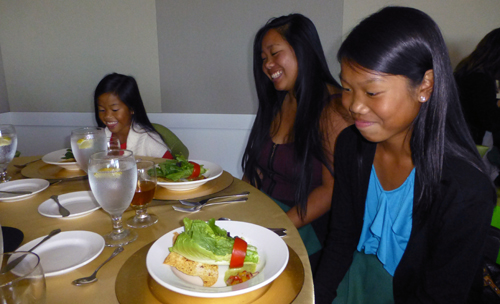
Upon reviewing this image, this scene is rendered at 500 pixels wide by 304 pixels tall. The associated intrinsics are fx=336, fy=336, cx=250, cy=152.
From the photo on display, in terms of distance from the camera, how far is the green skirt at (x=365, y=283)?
1.01 metres

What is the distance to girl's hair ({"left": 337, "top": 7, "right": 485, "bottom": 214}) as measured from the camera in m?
0.83

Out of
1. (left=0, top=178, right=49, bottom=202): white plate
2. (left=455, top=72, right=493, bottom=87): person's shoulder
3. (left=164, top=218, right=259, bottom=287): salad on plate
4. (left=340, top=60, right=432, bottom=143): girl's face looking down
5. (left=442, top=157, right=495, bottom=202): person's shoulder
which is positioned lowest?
(left=0, top=178, right=49, bottom=202): white plate

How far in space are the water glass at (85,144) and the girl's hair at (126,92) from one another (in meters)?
1.29

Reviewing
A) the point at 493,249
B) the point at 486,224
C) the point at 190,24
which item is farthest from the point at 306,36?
the point at 190,24

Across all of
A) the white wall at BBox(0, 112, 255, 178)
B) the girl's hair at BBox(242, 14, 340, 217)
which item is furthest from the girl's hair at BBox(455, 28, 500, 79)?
the white wall at BBox(0, 112, 255, 178)

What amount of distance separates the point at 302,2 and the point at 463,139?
2.13 m

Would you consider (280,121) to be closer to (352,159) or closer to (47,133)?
(352,159)

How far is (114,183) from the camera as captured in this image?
0.72 meters

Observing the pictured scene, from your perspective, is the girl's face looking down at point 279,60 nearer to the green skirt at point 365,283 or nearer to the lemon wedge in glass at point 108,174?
the green skirt at point 365,283

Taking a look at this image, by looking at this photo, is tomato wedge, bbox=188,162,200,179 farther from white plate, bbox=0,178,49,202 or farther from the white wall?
the white wall

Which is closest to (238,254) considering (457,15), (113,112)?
(113,112)

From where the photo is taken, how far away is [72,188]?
110 centimetres

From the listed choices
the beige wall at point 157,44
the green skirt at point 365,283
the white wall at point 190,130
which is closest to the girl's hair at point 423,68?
the green skirt at point 365,283

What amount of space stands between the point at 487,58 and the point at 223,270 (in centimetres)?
248
